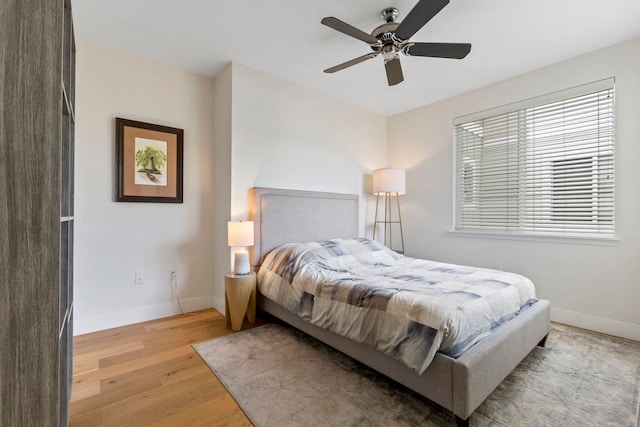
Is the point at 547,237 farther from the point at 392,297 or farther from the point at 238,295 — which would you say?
the point at 238,295

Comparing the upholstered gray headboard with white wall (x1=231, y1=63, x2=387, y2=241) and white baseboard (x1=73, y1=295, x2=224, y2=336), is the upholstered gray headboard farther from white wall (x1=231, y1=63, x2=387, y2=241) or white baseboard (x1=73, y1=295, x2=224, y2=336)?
white baseboard (x1=73, y1=295, x2=224, y2=336)

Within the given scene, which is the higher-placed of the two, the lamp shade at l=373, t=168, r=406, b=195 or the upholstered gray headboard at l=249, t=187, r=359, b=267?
the lamp shade at l=373, t=168, r=406, b=195

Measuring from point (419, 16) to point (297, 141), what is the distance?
1962 mm

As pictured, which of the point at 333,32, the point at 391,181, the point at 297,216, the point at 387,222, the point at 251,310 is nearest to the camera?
the point at 333,32

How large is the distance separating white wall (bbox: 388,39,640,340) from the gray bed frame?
834 mm

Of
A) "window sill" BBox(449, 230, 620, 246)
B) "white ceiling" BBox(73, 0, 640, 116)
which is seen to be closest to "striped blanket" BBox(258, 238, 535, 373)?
"window sill" BBox(449, 230, 620, 246)

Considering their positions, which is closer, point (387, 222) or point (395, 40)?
point (395, 40)

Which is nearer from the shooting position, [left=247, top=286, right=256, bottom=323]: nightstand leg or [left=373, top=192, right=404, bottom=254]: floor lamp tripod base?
[left=247, top=286, right=256, bottom=323]: nightstand leg

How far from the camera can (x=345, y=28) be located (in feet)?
6.31

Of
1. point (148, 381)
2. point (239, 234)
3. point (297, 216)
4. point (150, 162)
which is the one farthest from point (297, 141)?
point (148, 381)

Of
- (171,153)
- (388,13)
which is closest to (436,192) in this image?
(388,13)

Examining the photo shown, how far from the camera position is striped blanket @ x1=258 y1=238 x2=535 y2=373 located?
1529mm

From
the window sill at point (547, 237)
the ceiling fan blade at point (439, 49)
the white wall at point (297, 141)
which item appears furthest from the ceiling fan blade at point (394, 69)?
the window sill at point (547, 237)

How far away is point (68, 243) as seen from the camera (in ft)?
4.78
